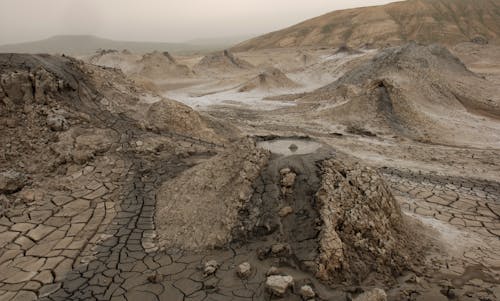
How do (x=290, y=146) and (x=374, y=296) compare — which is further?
(x=290, y=146)

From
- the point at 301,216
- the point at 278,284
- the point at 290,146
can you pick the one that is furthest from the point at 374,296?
the point at 290,146

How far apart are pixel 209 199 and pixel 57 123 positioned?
280 centimetres

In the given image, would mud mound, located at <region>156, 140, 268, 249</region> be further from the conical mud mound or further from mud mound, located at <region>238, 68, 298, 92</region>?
mud mound, located at <region>238, 68, 298, 92</region>

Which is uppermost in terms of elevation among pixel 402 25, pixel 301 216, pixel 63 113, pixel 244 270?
pixel 402 25

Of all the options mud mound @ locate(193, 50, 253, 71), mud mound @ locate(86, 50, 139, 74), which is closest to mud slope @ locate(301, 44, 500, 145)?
mud mound @ locate(193, 50, 253, 71)

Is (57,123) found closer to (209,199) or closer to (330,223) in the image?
(209,199)

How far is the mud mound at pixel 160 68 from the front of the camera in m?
25.8

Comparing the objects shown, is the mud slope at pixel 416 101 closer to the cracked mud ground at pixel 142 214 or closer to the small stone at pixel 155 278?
the cracked mud ground at pixel 142 214

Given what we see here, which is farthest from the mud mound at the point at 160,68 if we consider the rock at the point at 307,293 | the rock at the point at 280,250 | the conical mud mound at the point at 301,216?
the rock at the point at 307,293

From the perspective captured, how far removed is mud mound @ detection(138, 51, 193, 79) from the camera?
25.8m

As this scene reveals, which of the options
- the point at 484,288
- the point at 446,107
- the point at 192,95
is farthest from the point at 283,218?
the point at 192,95

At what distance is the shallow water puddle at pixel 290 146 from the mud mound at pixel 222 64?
2515cm

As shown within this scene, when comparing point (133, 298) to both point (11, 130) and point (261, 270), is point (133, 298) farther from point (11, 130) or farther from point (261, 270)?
point (11, 130)

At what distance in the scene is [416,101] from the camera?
11773 mm
